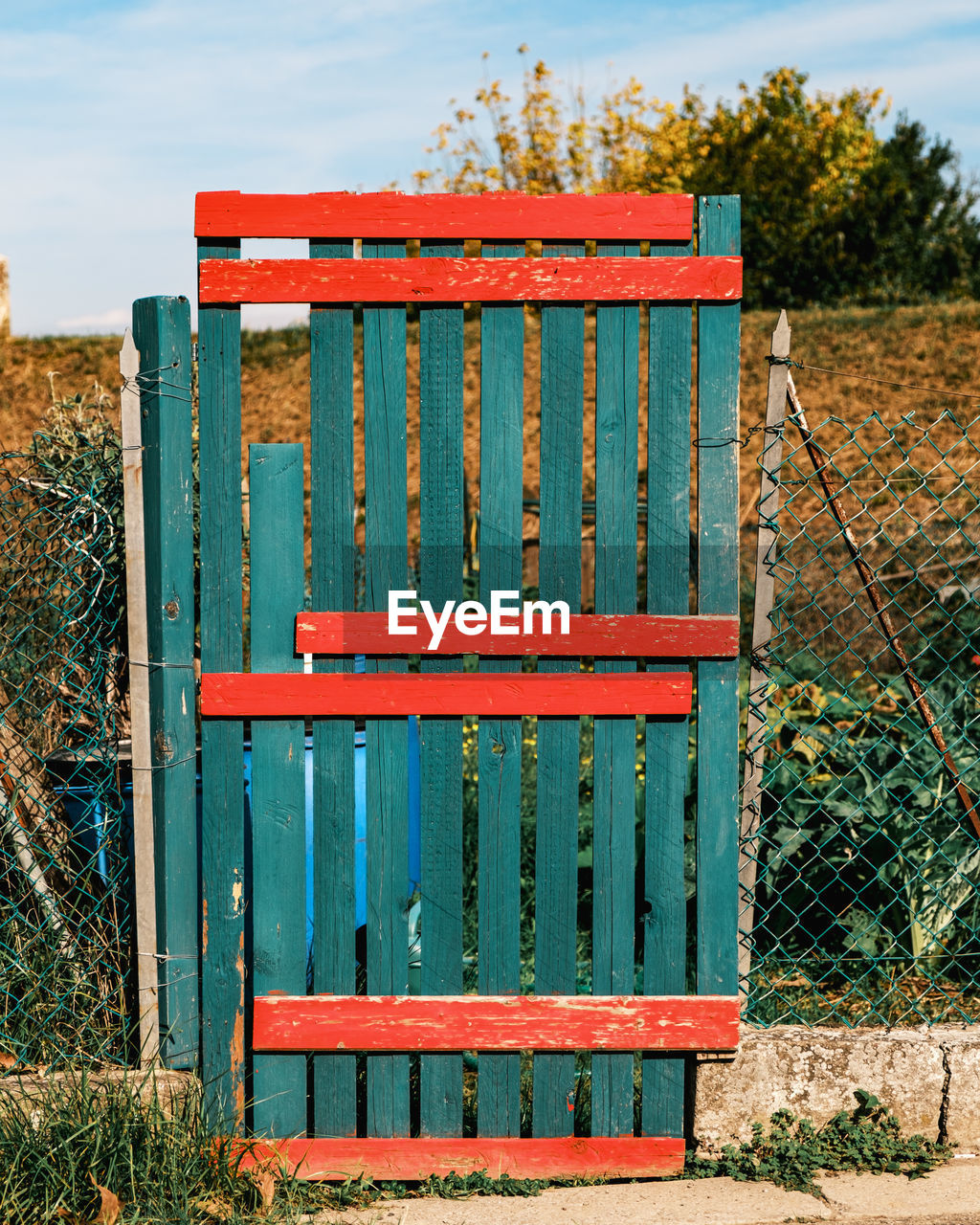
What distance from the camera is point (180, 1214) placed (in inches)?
96.3

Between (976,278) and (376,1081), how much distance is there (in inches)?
1103

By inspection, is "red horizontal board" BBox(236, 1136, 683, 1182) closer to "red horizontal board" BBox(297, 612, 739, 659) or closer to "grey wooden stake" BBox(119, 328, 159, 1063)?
"grey wooden stake" BBox(119, 328, 159, 1063)

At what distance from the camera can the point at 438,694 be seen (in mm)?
2785

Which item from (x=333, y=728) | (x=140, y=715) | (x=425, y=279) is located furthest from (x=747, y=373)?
(x=140, y=715)

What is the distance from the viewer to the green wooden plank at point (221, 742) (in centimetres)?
281

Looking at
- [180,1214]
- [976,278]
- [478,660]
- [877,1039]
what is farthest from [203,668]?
[976,278]

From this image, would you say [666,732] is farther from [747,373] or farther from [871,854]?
[747,373]

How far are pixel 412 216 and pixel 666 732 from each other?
4.86 ft

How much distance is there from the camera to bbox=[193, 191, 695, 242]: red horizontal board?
2.75 m

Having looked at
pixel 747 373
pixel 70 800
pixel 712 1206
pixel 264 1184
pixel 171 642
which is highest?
pixel 747 373

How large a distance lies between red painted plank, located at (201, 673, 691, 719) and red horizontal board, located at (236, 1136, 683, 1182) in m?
1.13

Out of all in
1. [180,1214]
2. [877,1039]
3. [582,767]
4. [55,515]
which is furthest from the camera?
[582,767]

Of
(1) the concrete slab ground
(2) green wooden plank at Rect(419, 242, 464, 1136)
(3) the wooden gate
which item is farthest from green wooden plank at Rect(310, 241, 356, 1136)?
(1) the concrete slab ground

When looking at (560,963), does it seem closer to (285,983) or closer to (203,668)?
(285,983)
